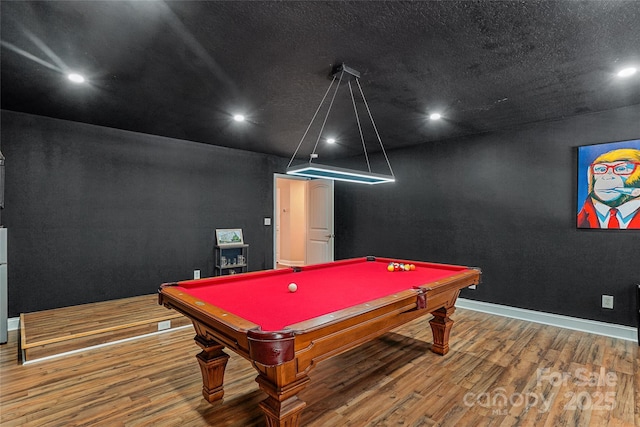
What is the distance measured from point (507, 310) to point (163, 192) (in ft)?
16.3

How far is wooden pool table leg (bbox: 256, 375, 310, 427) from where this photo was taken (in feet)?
4.75

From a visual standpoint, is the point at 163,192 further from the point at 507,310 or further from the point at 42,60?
the point at 507,310

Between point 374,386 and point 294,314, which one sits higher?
point 294,314

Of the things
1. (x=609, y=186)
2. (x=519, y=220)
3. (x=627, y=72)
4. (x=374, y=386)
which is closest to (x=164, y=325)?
(x=374, y=386)

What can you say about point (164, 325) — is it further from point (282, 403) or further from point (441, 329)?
point (441, 329)

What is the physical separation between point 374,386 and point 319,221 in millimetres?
4374

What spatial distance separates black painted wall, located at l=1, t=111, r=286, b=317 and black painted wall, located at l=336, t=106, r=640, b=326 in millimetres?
2939

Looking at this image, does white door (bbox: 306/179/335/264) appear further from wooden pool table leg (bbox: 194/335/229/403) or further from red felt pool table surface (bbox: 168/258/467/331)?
wooden pool table leg (bbox: 194/335/229/403)

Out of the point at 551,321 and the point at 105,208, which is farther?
the point at 105,208

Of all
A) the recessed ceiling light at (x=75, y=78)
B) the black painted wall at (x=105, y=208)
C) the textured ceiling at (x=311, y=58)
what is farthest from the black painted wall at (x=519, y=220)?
the recessed ceiling light at (x=75, y=78)

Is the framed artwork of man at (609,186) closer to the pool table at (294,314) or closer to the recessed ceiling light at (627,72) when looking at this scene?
the recessed ceiling light at (627,72)

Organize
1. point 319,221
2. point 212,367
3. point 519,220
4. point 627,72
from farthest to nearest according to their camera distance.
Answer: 1. point 319,221
2. point 519,220
3. point 627,72
4. point 212,367

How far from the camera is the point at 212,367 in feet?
7.04

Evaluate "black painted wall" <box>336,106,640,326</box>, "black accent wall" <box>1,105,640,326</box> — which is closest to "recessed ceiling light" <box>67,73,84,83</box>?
"black accent wall" <box>1,105,640,326</box>
